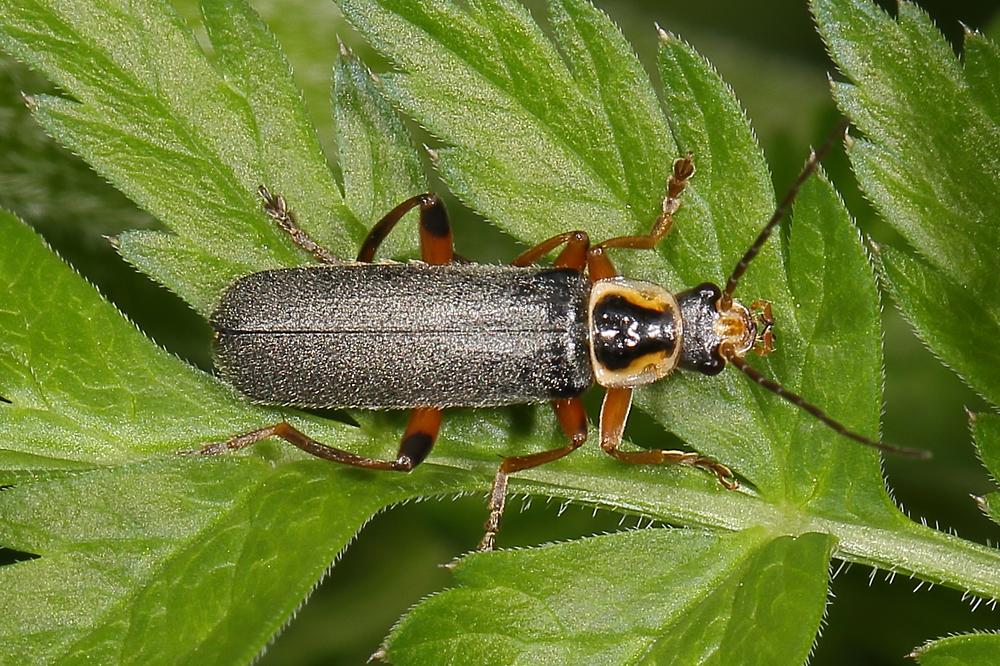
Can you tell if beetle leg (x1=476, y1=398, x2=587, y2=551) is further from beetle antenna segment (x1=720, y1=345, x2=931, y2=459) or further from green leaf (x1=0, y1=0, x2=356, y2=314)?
green leaf (x1=0, y1=0, x2=356, y2=314)

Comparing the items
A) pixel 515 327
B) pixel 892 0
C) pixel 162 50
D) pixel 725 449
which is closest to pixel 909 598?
pixel 725 449

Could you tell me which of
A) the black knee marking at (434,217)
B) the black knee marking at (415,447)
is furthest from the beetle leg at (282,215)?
the black knee marking at (415,447)

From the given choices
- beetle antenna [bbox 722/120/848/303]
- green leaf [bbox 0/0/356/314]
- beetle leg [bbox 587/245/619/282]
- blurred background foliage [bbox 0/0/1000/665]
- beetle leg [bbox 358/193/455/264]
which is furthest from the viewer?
blurred background foliage [bbox 0/0/1000/665]

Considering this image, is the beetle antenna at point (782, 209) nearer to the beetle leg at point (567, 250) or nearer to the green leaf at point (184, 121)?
the beetle leg at point (567, 250)

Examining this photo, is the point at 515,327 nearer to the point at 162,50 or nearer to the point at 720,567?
the point at 720,567

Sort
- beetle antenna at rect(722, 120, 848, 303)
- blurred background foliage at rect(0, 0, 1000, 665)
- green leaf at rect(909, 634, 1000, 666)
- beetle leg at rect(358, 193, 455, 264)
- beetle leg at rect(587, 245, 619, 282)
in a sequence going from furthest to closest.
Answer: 1. blurred background foliage at rect(0, 0, 1000, 665)
2. beetle leg at rect(587, 245, 619, 282)
3. beetle leg at rect(358, 193, 455, 264)
4. beetle antenna at rect(722, 120, 848, 303)
5. green leaf at rect(909, 634, 1000, 666)

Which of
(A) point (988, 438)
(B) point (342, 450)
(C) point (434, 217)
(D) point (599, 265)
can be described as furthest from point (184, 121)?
(A) point (988, 438)

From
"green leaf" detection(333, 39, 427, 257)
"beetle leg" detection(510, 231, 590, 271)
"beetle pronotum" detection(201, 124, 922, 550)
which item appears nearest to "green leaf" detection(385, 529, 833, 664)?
"beetle pronotum" detection(201, 124, 922, 550)

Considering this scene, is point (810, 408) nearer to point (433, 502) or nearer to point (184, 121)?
point (433, 502)
